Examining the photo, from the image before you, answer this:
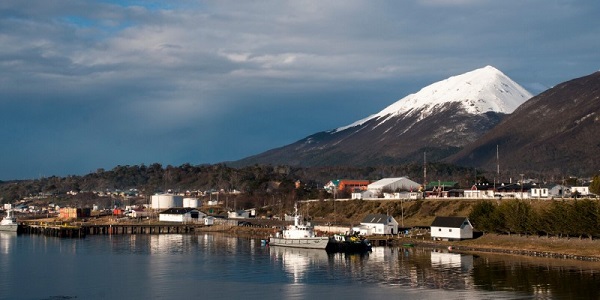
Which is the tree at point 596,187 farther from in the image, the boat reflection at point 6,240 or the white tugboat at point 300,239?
the boat reflection at point 6,240

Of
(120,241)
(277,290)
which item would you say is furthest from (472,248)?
(120,241)

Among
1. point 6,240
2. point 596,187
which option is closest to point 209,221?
point 6,240

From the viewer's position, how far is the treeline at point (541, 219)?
70562 millimetres

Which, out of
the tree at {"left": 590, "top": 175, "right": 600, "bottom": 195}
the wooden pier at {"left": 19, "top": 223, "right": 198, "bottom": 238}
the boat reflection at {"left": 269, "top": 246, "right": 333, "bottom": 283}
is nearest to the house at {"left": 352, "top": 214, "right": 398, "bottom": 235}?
the boat reflection at {"left": 269, "top": 246, "right": 333, "bottom": 283}

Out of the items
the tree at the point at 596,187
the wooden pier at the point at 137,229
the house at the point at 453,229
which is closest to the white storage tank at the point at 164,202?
the wooden pier at the point at 137,229

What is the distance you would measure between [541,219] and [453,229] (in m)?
10.8

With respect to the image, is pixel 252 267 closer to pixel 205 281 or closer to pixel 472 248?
pixel 205 281

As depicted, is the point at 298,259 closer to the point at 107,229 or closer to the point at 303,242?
the point at 303,242

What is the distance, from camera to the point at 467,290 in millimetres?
52406

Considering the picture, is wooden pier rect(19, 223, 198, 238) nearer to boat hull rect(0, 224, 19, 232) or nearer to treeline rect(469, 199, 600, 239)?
boat hull rect(0, 224, 19, 232)

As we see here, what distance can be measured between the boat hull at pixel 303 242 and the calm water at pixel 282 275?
5.34 feet

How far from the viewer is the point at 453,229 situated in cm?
8356

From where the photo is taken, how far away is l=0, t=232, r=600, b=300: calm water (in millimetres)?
52188

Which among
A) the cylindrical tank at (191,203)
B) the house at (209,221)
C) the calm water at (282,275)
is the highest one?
the cylindrical tank at (191,203)
